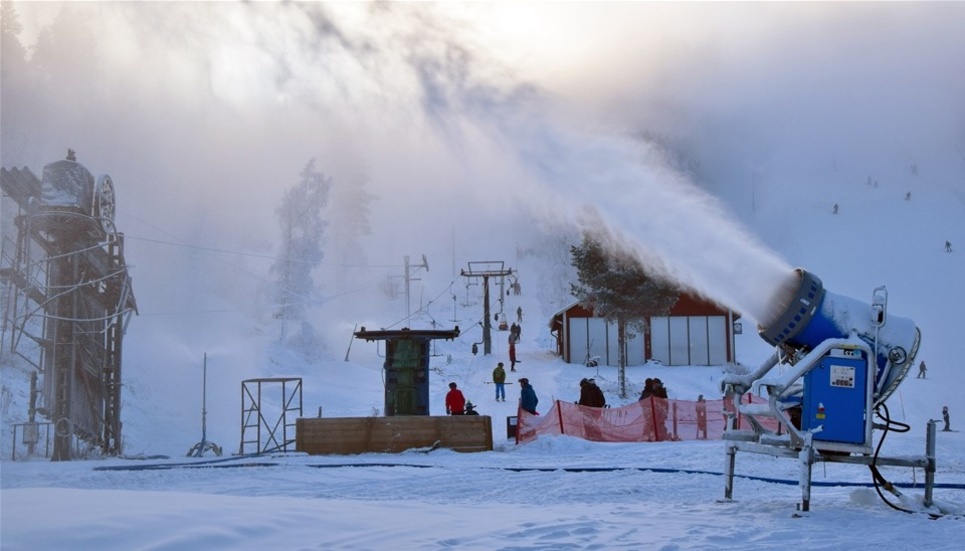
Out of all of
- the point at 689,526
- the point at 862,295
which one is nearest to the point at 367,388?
the point at 689,526

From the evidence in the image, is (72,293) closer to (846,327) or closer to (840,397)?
(846,327)

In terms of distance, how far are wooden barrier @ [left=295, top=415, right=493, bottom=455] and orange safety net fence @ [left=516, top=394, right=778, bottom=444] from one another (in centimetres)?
235

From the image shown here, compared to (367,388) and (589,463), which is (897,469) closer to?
(589,463)

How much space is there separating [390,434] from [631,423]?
631 cm

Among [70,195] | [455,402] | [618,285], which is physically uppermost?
[70,195]

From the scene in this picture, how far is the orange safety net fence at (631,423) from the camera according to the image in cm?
2183

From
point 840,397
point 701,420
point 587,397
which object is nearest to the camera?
point 840,397

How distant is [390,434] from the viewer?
19562 mm

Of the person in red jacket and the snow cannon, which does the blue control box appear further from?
the person in red jacket

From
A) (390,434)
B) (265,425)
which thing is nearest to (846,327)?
(390,434)

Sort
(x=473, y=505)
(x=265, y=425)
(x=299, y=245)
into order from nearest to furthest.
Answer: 1. (x=473, y=505)
2. (x=265, y=425)
3. (x=299, y=245)

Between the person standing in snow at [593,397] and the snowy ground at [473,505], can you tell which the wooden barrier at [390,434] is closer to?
the snowy ground at [473,505]

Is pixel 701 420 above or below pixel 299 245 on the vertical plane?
below

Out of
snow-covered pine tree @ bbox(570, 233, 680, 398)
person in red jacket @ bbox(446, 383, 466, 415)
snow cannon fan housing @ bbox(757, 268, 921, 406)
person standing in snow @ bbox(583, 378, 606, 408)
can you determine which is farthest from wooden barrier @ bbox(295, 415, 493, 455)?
snow-covered pine tree @ bbox(570, 233, 680, 398)
